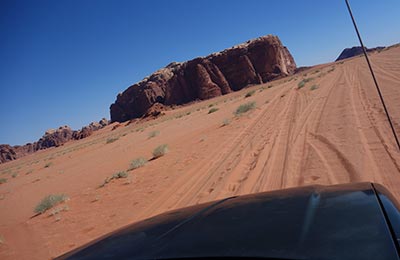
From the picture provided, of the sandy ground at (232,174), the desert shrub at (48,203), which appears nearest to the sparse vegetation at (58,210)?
the sandy ground at (232,174)

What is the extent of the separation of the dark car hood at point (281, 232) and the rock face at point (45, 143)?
118m

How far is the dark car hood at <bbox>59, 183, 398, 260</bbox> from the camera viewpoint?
4.38 feet

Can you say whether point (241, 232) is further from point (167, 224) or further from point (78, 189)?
point (78, 189)

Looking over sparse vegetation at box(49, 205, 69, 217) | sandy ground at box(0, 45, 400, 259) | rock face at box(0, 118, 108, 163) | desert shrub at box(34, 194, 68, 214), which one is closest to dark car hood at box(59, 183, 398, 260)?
sandy ground at box(0, 45, 400, 259)

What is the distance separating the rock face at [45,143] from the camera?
4551 inches

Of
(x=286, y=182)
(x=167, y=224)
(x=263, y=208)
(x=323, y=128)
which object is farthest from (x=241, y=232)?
(x=323, y=128)

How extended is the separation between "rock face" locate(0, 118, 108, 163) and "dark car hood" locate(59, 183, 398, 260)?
118m

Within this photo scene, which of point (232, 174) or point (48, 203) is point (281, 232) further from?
point (48, 203)

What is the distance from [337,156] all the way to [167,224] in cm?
485

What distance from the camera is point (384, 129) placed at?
282 inches

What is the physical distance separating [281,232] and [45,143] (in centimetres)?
13975

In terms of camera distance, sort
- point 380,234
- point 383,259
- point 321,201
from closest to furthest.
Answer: point 383,259
point 380,234
point 321,201

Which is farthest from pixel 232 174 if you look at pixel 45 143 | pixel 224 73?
pixel 45 143

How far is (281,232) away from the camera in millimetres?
1600
